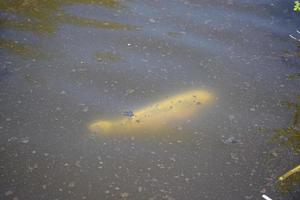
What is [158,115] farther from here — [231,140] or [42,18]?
[42,18]

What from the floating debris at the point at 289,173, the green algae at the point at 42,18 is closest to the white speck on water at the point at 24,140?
the green algae at the point at 42,18

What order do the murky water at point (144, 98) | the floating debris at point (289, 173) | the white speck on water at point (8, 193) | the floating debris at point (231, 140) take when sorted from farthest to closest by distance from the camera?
1. the floating debris at point (231, 140)
2. the floating debris at point (289, 173)
3. the murky water at point (144, 98)
4. the white speck on water at point (8, 193)

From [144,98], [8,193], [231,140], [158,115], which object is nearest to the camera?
[8,193]

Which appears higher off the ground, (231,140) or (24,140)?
(231,140)

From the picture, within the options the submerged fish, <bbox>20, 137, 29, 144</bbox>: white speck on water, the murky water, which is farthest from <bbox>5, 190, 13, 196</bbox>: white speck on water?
the submerged fish

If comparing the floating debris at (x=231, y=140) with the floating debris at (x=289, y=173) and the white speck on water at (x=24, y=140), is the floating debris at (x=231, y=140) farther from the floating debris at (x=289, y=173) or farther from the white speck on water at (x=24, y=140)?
the white speck on water at (x=24, y=140)

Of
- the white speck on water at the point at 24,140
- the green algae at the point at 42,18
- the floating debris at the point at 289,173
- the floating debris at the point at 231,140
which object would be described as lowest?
the white speck on water at the point at 24,140

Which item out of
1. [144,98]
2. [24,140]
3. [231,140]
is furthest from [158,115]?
[24,140]
